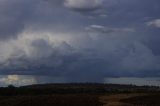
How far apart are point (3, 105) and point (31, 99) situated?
5.73 metres

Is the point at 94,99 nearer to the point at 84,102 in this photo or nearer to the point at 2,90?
the point at 84,102

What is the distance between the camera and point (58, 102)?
259 ft

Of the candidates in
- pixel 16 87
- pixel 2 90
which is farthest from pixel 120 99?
pixel 16 87

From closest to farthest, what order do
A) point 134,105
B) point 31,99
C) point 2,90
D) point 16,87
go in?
point 134,105
point 31,99
point 2,90
point 16,87

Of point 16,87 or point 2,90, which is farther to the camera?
point 16,87

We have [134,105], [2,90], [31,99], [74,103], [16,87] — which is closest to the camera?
[134,105]

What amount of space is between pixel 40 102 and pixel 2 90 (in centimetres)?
4623

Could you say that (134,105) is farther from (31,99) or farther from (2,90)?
(2,90)

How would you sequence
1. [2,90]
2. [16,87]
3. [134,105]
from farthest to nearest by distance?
[16,87], [2,90], [134,105]

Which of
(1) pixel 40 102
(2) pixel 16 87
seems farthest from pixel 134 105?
(2) pixel 16 87

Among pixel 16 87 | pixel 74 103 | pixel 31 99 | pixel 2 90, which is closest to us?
pixel 74 103

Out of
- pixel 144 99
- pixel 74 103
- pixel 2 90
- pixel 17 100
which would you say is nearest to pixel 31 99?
pixel 17 100

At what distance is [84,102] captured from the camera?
256ft

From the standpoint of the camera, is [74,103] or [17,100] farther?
[17,100]
